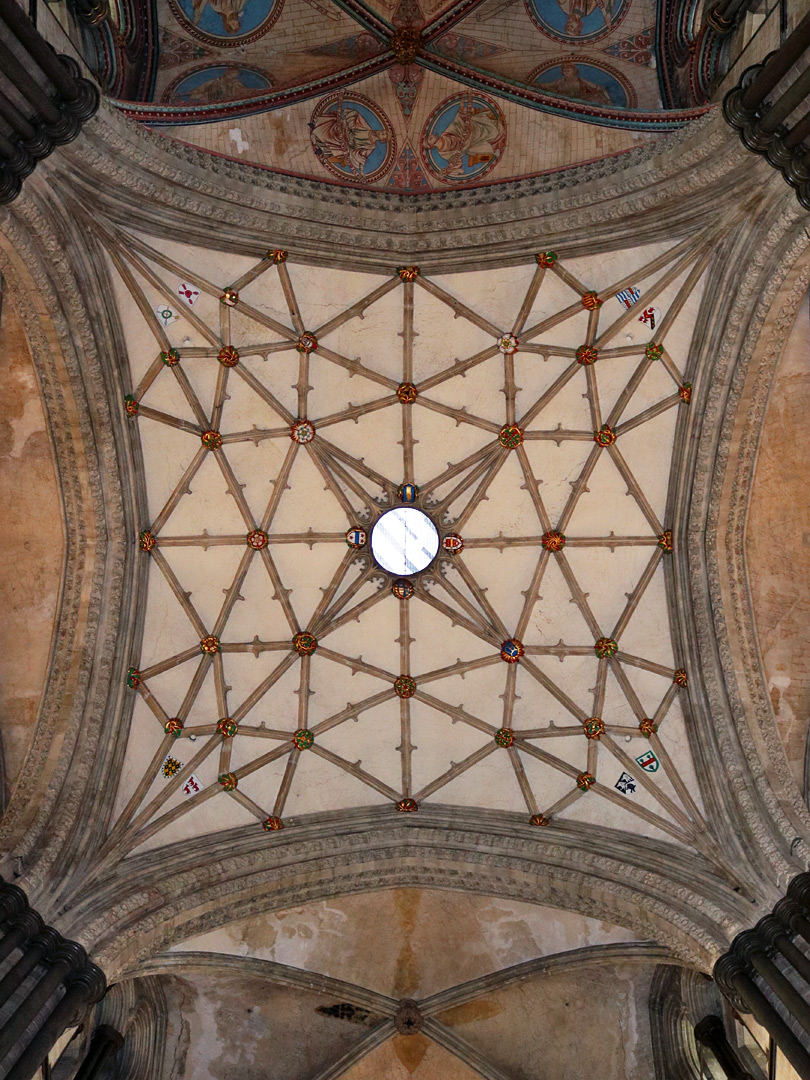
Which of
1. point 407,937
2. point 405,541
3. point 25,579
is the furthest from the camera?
point 407,937

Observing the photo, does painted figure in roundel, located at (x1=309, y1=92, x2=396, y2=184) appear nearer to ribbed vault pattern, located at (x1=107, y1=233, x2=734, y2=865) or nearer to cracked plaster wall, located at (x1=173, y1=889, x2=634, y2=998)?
ribbed vault pattern, located at (x1=107, y1=233, x2=734, y2=865)

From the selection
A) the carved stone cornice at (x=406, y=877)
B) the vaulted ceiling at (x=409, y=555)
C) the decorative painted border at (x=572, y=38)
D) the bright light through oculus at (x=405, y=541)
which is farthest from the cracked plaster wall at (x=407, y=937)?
the decorative painted border at (x=572, y=38)

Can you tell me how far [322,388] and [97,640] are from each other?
4512 mm

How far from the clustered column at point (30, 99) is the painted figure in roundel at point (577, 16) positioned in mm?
6034

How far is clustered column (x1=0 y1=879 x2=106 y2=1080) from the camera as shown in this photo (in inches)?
371

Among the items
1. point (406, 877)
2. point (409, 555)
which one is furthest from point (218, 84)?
point (406, 877)

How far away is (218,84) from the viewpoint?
1254cm

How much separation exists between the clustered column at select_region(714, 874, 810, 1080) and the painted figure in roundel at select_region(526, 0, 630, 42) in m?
10.5

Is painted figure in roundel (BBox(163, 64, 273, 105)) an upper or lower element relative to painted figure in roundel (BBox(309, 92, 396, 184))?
lower

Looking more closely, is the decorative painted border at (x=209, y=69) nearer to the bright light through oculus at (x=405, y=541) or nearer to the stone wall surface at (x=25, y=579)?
the stone wall surface at (x=25, y=579)

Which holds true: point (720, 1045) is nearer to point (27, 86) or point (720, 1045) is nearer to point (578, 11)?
point (578, 11)

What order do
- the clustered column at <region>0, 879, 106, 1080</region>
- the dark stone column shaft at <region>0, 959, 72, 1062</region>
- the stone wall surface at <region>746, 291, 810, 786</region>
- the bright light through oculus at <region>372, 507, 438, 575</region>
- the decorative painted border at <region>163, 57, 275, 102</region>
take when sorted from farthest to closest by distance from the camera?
the bright light through oculus at <region>372, 507, 438, 575</region>
the stone wall surface at <region>746, 291, 810, 786</region>
the decorative painted border at <region>163, 57, 275, 102</region>
the clustered column at <region>0, 879, 106, 1080</region>
the dark stone column shaft at <region>0, 959, 72, 1062</region>

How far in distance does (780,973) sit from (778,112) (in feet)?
27.5

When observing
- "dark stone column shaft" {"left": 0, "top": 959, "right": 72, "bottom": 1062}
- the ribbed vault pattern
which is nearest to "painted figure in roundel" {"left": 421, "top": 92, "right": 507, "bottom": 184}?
the ribbed vault pattern
